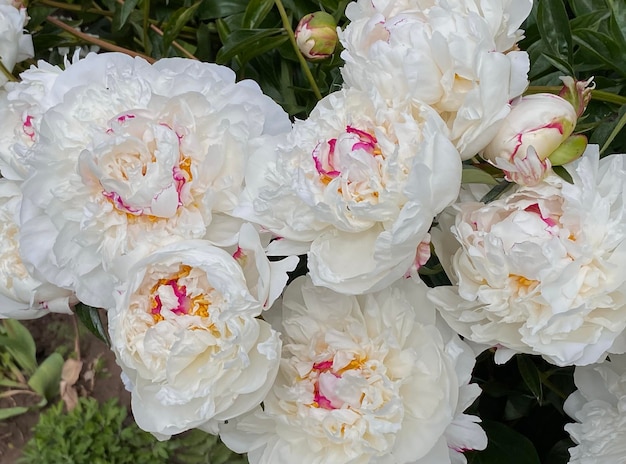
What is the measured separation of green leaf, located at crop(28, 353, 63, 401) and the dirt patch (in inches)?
1.7

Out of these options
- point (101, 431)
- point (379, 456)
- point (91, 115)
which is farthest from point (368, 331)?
point (101, 431)

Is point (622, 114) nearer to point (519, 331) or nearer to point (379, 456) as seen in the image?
point (519, 331)

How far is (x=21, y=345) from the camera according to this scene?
5.22ft

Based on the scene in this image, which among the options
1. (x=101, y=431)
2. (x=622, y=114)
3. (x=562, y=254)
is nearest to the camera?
(x=562, y=254)

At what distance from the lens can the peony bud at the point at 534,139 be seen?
1.30 feet

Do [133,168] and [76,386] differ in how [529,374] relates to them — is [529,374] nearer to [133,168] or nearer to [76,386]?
[133,168]

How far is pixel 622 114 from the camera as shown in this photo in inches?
19.7

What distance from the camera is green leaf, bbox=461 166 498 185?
43 cm

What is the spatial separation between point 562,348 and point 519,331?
0.03 m

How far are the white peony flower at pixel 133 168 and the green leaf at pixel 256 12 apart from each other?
194 mm

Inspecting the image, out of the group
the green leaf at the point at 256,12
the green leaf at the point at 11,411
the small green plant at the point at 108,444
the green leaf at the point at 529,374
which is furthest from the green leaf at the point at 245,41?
the green leaf at the point at 11,411

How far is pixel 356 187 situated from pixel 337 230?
0.03 metres

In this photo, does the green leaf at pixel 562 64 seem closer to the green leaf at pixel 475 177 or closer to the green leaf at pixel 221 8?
the green leaf at pixel 475 177

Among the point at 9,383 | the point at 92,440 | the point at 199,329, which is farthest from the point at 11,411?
the point at 199,329
